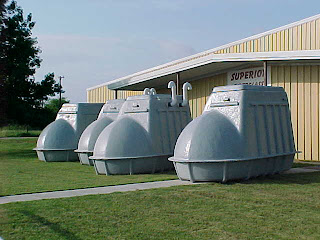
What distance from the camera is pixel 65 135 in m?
19.7

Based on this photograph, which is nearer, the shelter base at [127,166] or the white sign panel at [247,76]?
the shelter base at [127,166]

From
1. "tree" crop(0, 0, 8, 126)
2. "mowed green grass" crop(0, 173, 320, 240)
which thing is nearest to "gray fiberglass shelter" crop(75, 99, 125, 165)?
"tree" crop(0, 0, 8, 126)

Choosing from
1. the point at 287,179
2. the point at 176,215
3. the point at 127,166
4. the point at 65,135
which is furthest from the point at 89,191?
the point at 65,135

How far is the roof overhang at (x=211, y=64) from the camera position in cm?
1623

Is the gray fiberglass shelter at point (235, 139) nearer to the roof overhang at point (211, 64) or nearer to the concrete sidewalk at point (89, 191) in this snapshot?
the concrete sidewalk at point (89, 191)

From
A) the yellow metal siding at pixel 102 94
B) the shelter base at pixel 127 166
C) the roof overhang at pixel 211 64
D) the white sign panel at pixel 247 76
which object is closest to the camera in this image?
the shelter base at pixel 127 166

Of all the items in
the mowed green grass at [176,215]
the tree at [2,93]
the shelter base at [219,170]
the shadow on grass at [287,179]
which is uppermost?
the tree at [2,93]

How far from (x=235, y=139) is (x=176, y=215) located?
13.4ft

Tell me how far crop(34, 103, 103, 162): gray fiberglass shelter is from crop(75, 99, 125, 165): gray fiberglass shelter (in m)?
1.86

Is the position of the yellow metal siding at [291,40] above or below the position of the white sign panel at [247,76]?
above

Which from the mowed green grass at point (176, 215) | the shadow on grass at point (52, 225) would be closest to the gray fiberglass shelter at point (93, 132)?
the mowed green grass at point (176, 215)

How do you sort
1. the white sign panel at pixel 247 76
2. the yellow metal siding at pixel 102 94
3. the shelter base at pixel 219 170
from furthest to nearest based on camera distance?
the yellow metal siding at pixel 102 94
the white sign panel at pixel 247 76
the shelter base at pixel 219 170

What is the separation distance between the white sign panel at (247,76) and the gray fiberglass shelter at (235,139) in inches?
247

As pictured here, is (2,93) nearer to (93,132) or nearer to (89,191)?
(93,132)
